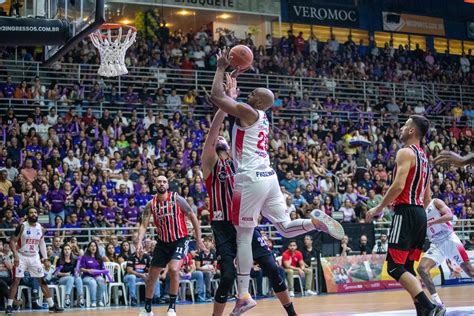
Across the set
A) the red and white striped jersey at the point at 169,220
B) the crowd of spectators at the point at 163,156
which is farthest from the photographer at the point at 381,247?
the red and white striped jersey at the point at 169,220

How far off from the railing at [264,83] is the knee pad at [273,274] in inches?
665

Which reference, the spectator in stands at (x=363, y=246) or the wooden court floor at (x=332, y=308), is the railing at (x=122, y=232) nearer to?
the spectator in stands at (x=363, y=246)

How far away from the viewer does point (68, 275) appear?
16.7 meters

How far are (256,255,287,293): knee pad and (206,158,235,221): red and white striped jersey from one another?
77cm

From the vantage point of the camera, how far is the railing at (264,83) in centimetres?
2481

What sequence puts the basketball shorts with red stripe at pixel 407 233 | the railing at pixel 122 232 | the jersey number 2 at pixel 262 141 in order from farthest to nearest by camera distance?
1. the railing at pixel 122 232
2. the jersey number 2 at pixel 262 141
3. the basketball shorts with red stripe at pixel 407 233

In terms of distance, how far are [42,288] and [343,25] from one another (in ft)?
84.0

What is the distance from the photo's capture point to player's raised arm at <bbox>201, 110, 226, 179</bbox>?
8.46 m

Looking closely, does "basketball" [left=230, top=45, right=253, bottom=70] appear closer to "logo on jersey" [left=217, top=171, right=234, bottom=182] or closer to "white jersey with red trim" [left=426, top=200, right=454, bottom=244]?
"logo on jersey" [left=217, top=171, right=234, bottom=182]

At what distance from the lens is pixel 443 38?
40.5 metres

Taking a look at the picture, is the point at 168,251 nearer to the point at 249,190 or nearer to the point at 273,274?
the point at 273,274

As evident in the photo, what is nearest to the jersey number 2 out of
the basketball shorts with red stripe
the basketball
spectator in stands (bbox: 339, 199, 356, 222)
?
the basketball

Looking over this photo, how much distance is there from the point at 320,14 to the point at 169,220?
27.2 metres

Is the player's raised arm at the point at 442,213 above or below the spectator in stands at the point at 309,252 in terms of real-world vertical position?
above
